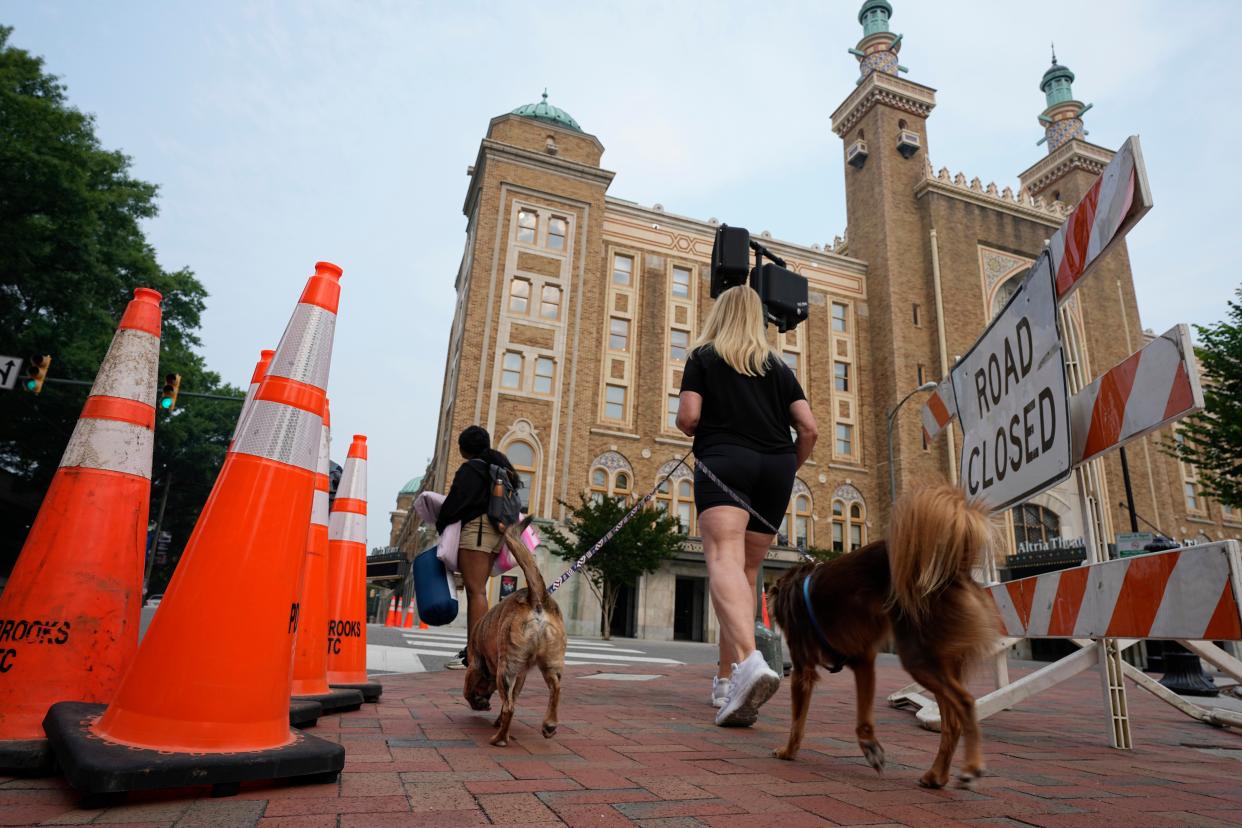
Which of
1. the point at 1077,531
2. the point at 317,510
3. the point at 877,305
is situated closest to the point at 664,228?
the point at 877,305

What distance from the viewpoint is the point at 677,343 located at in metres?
32.4

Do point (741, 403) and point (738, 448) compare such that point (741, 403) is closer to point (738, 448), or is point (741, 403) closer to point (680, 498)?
point (738, 448)

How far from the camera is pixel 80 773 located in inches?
71.6

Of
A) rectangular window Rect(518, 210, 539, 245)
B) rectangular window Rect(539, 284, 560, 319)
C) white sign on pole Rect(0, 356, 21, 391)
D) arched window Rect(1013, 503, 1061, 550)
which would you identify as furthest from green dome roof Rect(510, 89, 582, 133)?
arched window Rect(1013, 503, 1061, 550)

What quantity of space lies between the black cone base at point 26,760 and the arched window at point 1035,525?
124 ft

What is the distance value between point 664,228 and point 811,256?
320 inches

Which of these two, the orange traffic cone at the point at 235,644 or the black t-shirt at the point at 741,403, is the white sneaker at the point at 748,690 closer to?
the black t-shirt at the point at 741,403

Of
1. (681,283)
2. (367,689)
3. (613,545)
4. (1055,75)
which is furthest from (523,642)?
(1055,75)

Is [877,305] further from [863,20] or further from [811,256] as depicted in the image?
[863,20]

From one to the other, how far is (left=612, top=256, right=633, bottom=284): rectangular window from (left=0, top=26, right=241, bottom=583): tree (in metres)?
17.8

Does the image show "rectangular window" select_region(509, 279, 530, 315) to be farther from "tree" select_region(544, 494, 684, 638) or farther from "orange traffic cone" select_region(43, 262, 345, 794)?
"orange traffic cone" select_region(43, 262, 345, 794)

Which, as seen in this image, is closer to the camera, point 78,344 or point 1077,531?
point 78,344

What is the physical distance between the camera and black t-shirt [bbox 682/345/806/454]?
3.77 meters

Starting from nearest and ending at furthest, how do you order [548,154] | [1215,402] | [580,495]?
[1215,402] → [580,495] → [548,154]
